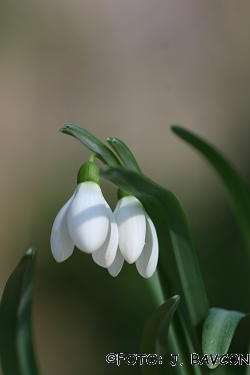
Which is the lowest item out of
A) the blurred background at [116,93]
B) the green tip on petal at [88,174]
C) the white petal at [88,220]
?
the white petal at [88,220]

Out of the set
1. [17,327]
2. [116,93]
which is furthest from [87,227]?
[116,93]

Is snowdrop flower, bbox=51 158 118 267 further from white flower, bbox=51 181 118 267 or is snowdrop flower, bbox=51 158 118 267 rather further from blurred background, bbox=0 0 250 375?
blurred background, bbox=0 0 250 375

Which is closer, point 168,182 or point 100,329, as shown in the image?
point 100,329

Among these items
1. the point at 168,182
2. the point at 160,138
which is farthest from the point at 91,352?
the point at 160,138

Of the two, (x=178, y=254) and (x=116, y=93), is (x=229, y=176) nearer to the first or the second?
(x=178, y=254)

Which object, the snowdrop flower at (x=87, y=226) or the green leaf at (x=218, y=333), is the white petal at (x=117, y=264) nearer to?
the snowdrop flower at (x=87, y=226)

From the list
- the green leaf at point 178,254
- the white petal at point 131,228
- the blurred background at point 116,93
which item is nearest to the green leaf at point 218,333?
the green leaf at point 178,254

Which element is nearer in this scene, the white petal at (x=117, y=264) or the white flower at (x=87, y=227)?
the white flower at (x=87, y=227)

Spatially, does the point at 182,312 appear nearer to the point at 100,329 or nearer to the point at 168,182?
the point at 100,329
